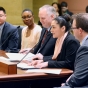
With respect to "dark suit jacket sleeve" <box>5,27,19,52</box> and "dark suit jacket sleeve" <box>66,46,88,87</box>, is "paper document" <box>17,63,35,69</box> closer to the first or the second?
"dark suit jacket sleeve" <box>66,46,88,87</box>

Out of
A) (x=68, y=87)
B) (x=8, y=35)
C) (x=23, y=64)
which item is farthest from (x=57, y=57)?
(x=8, y=35)

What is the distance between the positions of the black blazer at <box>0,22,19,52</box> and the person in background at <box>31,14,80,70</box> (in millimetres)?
1193

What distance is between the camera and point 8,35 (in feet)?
15.0

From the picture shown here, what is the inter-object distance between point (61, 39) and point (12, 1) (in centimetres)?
439

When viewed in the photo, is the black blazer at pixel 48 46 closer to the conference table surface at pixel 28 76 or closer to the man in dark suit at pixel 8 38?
the conference table surface at pixel 28 76

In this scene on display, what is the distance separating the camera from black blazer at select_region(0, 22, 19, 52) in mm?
4492

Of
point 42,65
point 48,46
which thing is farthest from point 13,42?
point 42,65

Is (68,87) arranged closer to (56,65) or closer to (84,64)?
(84,64)

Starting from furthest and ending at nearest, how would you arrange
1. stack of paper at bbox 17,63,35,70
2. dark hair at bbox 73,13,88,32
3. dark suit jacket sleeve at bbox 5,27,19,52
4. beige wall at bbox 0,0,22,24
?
beige wall at bbox 0,0,22,24, dark suit jacket sleeve at bbox 5,27,19,52, stack of paper at bbox 17,63,35,70, dark hair at bbox 73,13,88,32

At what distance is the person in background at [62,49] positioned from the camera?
311cm

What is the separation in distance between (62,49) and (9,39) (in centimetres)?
151

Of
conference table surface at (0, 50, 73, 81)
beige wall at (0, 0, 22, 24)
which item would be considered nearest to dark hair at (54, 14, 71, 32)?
conference table surface at (0, 50, 73, 81)

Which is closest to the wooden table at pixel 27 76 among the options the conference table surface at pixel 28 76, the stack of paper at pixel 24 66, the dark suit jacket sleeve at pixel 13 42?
the conference table surface at pixel 28 76

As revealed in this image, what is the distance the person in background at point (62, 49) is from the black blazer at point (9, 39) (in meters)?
1.19
